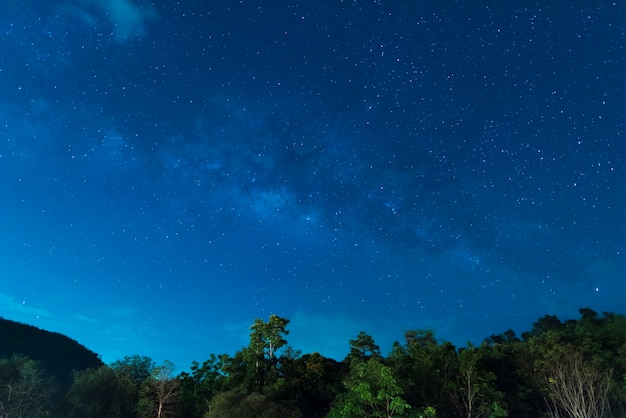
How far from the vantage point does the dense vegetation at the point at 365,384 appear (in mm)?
31953

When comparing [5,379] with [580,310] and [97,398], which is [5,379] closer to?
[97,398]

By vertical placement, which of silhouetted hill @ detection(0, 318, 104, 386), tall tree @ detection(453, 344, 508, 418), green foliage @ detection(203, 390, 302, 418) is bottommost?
green foliage @ detection(203, 390, 302, 418)

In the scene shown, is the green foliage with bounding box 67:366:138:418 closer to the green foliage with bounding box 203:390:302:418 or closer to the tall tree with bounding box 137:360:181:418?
the tall tree with bounding box 137:360:181:418

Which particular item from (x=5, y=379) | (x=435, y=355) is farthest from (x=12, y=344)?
(x=435, y=355)

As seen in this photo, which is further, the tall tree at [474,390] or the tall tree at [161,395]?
the tall tree at [161,395]

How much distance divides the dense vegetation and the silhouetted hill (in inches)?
1453

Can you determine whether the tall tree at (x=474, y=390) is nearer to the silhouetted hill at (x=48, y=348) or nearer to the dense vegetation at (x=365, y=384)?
the dense vegetation at (x=365, y=384)

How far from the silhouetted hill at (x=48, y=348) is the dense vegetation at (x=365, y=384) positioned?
36.9 m

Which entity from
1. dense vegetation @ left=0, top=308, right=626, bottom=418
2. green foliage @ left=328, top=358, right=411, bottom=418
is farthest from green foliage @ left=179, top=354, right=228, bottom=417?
green foliage @ left=328, top=358, right=411, bottom=418

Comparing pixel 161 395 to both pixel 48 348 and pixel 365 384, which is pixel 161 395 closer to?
pixel 365 384

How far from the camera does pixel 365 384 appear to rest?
29.3 metres

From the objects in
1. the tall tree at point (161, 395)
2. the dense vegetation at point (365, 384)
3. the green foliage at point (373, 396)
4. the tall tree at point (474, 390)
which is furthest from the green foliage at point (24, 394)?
the tall tree at point (474, 390)

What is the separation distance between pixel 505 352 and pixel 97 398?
3607cm

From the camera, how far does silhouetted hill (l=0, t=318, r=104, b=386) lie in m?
79.6
